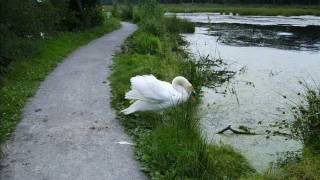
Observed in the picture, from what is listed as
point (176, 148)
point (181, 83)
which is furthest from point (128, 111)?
point (176, 148)

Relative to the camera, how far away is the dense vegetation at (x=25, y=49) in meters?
11.2

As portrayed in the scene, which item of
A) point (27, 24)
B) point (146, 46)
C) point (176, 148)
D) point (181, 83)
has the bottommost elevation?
point (146, 46)

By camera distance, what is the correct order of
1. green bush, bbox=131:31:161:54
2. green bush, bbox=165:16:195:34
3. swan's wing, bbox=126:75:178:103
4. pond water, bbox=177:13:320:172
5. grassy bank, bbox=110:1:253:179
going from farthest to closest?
green bush, bbox=165:16:195:34 → green bush, bbox=131:31:161:54 → pond water, bbox=177:13:320:172 → swan's wing, bbox=126:75:178:103 → grassy bank, bbox=110:1:253:179

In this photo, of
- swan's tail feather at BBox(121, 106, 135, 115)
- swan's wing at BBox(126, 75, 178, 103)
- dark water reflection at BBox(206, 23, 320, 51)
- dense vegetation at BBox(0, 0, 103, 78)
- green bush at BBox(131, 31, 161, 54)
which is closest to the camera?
swan's wing at BBox(126, 75, 178, 103)

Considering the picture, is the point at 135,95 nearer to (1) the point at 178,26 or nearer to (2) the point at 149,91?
(2) the point at 149,91

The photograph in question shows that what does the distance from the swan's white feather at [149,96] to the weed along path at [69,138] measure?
0.55 meters

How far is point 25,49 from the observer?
16.6 m

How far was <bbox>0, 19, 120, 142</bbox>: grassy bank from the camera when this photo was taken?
10234 mm

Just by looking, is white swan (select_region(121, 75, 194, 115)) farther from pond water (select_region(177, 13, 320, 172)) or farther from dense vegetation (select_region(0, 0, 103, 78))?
dense vegetation (select_region(0, 0, 103, 78))

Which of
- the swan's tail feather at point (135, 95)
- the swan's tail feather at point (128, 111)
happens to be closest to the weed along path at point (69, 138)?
the swan's tail feather at point (128, 111)

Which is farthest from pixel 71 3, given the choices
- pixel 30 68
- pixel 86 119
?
pixel 86 119

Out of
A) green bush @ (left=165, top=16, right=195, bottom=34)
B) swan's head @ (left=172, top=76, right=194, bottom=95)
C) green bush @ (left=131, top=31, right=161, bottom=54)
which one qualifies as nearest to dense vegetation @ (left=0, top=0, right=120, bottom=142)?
green bush @ (left=131, top=31, right=161, bottom=54)

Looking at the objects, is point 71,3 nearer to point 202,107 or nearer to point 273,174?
point 202,107

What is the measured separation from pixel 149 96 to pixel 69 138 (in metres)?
1.86
